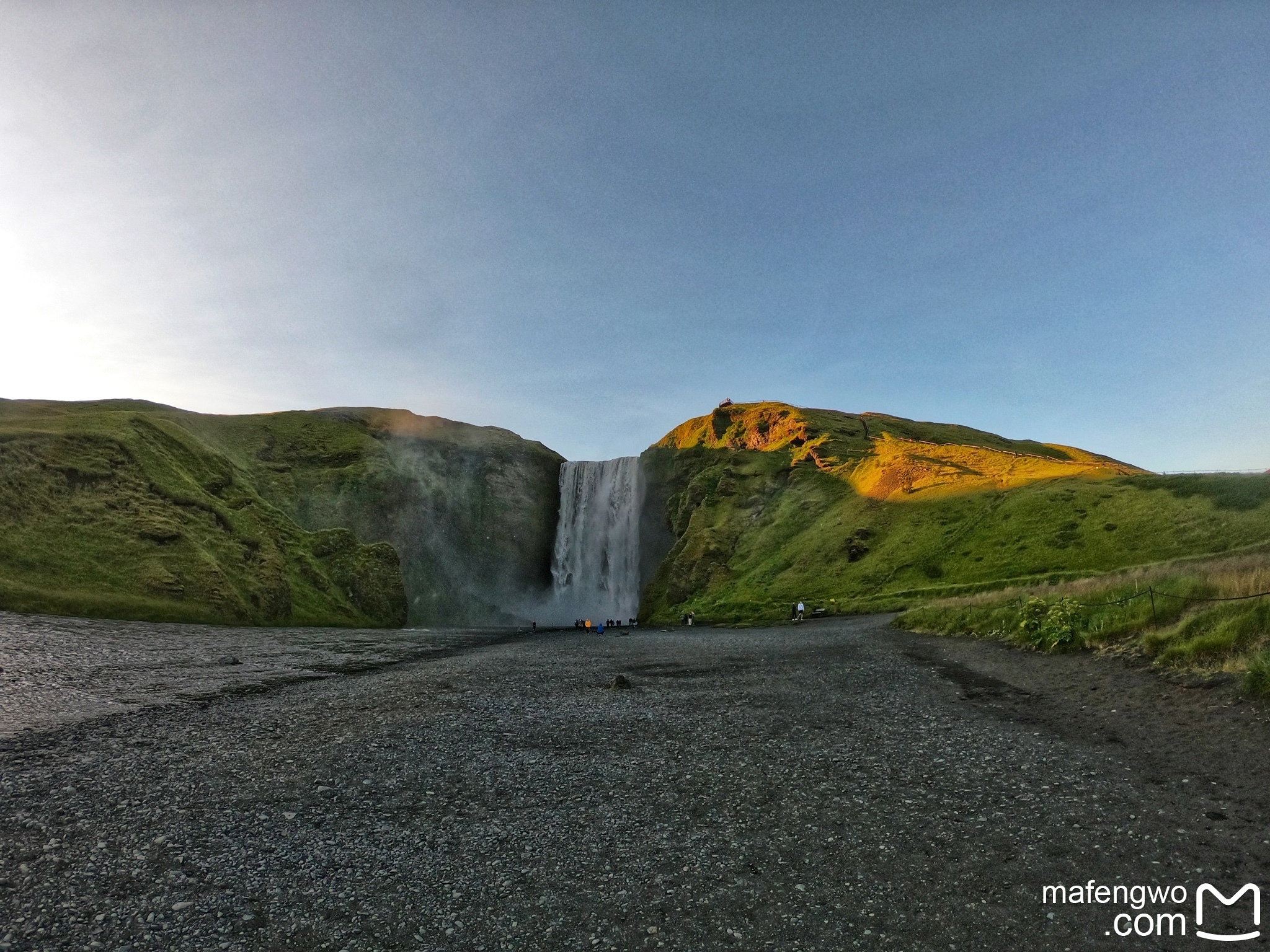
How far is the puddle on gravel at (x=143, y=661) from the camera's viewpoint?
17328 mm

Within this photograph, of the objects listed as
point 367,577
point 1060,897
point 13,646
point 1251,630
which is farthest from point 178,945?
point 367,577

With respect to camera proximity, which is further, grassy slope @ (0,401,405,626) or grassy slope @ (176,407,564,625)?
grassy slope @ (176,407,564,625)

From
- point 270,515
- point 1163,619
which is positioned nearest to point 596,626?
point 270,515

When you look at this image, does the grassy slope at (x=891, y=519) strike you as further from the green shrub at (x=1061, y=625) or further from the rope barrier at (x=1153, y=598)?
the green shrub at (x=1061, y=625)

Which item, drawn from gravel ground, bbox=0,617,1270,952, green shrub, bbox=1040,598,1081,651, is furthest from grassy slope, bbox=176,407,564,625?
green shrub, bbox=1040,598,1081,651

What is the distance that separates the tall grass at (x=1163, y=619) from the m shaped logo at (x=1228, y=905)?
7.08 m

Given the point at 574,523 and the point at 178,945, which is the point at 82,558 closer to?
the point at 178,945

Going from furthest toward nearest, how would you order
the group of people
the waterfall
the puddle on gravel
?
the waterfall
the group of people
the puddle on gravel

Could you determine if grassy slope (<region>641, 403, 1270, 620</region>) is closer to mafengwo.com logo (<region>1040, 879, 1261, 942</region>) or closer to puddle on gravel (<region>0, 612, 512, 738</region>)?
puddle on gravel (<region>0, 612, 512, 738</region>)

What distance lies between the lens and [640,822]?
9.16 m

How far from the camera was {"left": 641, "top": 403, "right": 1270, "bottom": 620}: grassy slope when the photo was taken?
51.0 m

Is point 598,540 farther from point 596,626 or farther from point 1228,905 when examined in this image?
point 1228,905

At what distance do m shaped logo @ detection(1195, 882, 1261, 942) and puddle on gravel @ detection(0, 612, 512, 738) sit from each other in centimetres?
2095

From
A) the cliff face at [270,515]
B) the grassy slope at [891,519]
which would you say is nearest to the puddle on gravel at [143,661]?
the cliff face at [270,515]
